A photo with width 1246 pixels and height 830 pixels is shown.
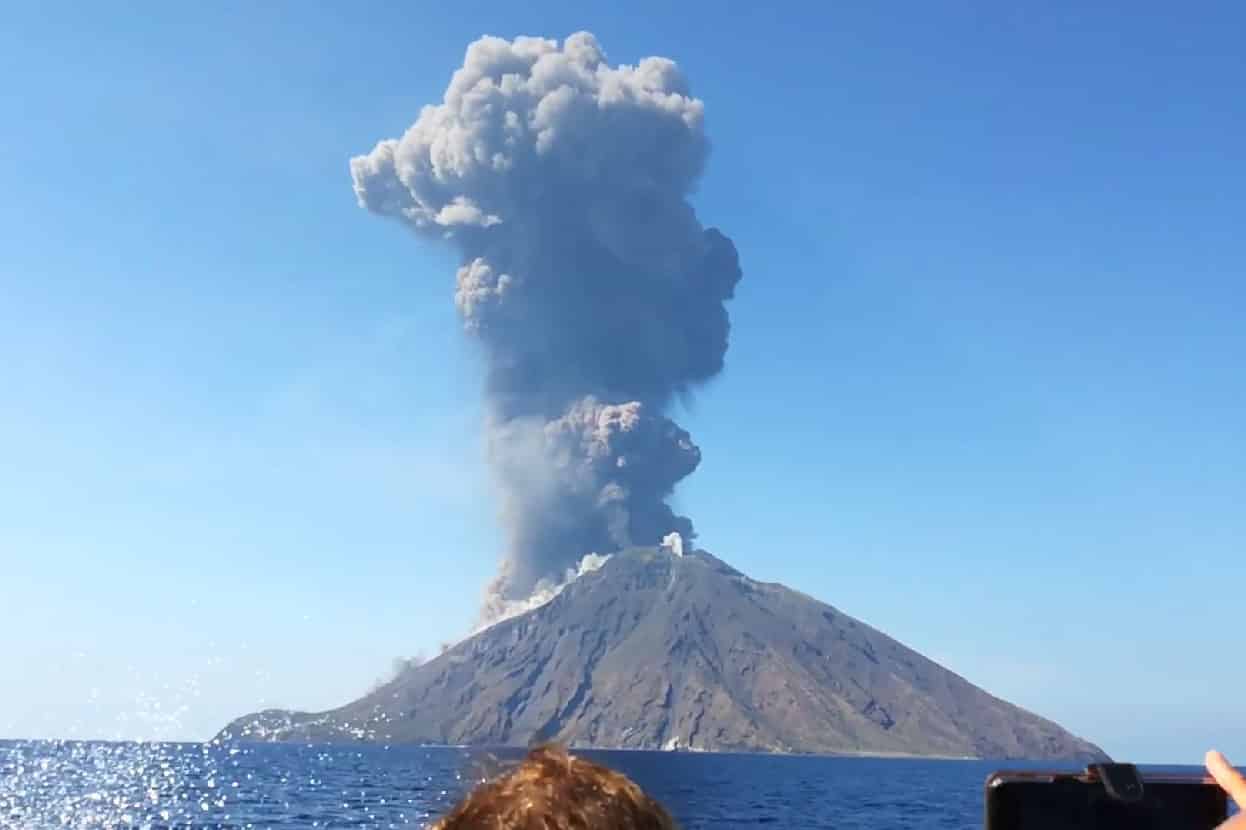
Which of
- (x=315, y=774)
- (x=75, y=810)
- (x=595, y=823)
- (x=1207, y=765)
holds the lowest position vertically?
(x=595, y=823)

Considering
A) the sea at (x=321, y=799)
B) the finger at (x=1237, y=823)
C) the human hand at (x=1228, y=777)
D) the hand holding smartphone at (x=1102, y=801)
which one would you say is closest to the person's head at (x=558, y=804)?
the finger at (x=1237, y=823)

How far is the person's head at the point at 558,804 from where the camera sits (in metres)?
2.06

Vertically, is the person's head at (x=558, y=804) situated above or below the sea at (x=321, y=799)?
below

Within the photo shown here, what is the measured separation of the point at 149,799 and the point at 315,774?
196 ft

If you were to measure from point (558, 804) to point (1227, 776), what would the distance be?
169cm

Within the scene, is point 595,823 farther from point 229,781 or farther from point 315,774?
point 315,774

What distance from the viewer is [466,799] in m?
2.18

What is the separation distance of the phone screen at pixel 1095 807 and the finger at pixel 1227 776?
0.51 metres

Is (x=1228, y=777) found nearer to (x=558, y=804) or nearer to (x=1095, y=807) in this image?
(x=1095, y=807)

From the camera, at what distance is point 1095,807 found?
370cm

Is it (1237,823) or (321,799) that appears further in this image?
(321,799)

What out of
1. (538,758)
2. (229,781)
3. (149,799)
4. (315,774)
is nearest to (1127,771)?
(538,758)

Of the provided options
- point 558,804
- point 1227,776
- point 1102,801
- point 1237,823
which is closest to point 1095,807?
point 1102,801

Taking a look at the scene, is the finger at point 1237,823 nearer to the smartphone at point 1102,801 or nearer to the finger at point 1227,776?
the finger at point 1227,776
